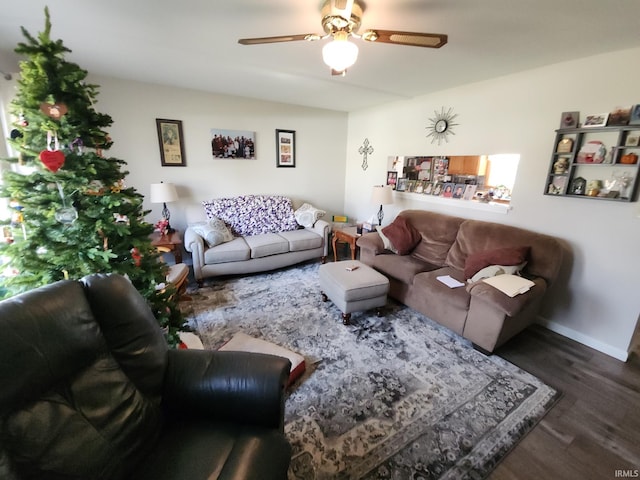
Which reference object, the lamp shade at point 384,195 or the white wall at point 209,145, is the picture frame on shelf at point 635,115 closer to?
the lamp shade at point 384,195

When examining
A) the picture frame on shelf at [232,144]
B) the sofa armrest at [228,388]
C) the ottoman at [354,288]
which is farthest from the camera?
the picture frame on shelf at [232,144]

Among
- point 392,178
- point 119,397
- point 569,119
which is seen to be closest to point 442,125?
point 392,178

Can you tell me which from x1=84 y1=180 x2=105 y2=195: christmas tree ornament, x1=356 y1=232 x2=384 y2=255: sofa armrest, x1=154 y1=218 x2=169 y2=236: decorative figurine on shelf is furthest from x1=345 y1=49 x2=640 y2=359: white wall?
x1=154 y1=218 x2=169 y2=236: decorative figurine on shelf

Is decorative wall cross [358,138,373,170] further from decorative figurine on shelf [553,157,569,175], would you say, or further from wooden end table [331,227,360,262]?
decorative figurine on shelf [553,157,569,175]

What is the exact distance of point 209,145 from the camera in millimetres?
3785

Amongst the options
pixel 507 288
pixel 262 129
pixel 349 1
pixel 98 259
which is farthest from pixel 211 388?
pixel 262 129

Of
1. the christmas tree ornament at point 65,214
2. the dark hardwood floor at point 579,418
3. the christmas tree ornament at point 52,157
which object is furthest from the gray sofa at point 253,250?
the dark hardwood floor at point 579,418

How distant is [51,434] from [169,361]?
1.36 ft

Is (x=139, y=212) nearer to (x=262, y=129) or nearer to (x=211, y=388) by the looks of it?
(x=211, y=388)

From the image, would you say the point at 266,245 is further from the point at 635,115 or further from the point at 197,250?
the point at 635,115

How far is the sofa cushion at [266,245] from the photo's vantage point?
3.42m

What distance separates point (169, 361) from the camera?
1212mm

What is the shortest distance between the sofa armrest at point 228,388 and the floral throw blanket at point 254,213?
2743 millimetres

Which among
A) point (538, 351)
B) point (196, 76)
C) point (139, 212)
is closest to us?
point (139, 212)
